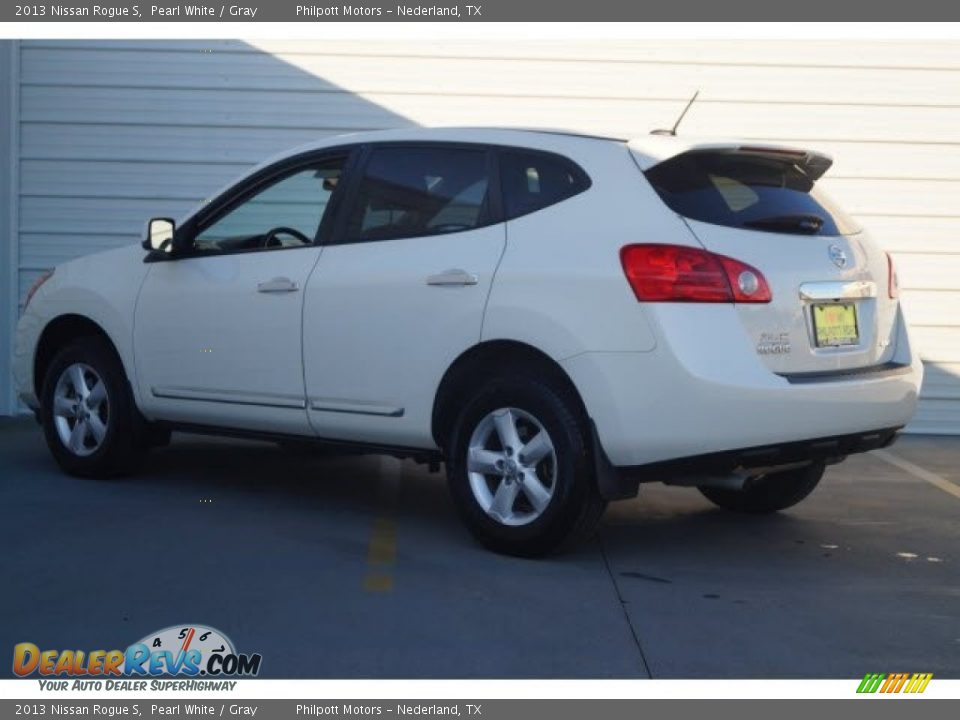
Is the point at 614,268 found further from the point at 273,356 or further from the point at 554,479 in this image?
the point at 273,356

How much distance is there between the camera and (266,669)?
4.33 metres

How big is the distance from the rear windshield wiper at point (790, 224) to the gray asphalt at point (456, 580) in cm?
135

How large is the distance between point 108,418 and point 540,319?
2740mm

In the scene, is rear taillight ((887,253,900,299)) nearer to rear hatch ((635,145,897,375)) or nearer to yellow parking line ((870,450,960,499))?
rear hatch ((635,145,897,375))

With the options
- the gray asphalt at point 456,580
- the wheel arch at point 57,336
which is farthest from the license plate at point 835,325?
the wheel arch at point 57,336

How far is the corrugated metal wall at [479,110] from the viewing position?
33.3 ft

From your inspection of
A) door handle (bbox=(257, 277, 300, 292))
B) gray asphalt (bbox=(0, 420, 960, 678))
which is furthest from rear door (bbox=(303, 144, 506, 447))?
gray asphalt (bbox=(0, 420, 960, 678))

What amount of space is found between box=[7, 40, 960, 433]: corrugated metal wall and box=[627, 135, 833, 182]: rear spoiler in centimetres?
414

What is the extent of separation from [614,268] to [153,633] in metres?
2.11

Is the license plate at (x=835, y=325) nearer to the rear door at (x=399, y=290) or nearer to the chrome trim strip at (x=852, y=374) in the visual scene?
the chrome trim strip at (x=852, y=374)

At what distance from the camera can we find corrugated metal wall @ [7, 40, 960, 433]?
33.3 ft
